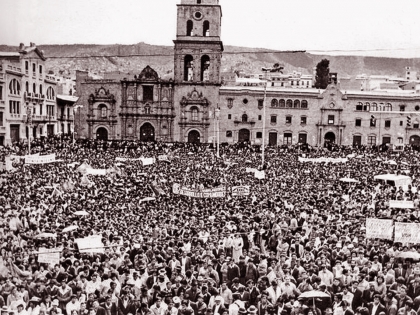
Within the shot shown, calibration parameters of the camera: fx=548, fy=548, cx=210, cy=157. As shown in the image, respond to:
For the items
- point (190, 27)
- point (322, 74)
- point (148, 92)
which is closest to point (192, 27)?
point (190, 27)

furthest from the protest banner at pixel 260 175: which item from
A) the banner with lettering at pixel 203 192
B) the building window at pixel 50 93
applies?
the building window at pixel 50 93

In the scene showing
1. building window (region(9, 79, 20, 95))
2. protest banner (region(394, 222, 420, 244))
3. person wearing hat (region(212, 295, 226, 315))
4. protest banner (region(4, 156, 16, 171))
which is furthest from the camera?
building window (region(9, 79, 20, 95))

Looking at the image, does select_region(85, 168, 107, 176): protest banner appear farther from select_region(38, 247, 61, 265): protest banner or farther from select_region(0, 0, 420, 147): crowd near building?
select_region(0, 0, 420, 147): crowd near building

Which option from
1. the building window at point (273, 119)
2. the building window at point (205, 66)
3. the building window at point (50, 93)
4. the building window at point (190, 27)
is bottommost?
the building window at point (273, 119)

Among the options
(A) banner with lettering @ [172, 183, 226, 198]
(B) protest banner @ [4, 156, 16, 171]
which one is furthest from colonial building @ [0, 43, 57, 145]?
(A) banner with lettering @ [172, 183, 226, 198]

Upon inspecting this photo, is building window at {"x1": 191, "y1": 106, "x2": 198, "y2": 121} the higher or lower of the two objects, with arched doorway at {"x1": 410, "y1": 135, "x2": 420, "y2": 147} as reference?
higher

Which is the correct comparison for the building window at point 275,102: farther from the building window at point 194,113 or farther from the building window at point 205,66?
the building window at point 194,113
